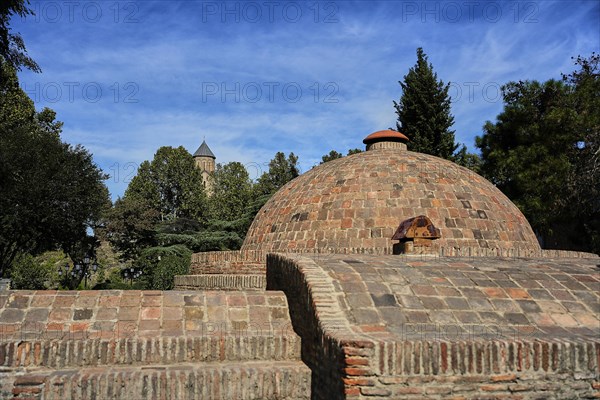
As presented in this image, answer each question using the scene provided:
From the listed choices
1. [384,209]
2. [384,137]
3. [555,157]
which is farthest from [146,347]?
[555,157]

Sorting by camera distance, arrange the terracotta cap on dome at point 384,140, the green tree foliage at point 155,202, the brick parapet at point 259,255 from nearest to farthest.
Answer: the brick parapet at point 259,255 → the terracotta cap on dome at point 384,140 → the green tree foliage at point 155,202

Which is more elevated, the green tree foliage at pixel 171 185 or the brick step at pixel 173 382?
the green tree foliage at pixel 171 185

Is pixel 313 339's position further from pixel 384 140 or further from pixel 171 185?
pixel 171 185

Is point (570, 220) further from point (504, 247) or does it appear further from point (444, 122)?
point (504, 247)

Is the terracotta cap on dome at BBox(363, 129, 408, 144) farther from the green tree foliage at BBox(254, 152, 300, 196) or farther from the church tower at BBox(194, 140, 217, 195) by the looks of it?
the church tower at BBox(194, 140, 217, 195)

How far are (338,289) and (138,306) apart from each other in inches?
92.3

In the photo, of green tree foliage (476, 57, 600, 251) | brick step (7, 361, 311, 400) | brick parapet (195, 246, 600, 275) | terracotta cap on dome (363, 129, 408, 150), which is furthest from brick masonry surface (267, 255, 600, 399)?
green tree foliage (476, 57, 600, 251)

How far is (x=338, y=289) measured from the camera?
17.7 feet

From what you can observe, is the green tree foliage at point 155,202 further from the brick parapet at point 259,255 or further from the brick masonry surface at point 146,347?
the brick masonry surface at point 146,347

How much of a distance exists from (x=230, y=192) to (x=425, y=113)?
19686 mm

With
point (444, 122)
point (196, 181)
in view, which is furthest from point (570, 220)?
point (196, 181)

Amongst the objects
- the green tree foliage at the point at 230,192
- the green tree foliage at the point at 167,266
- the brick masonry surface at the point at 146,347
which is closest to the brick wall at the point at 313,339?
the brick masonry surface at the point at 146,347

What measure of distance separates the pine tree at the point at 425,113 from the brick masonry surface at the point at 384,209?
13.4m

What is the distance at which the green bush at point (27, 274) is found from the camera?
2833 centimetres
